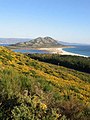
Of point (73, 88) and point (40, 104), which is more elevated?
point (40, 104)

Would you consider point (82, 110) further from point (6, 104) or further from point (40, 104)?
point (6, 104)

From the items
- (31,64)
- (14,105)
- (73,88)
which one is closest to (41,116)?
(14,105)

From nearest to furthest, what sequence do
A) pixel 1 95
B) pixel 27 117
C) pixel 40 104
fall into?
pixel 27 117, pixel 40 104, pixel 1 95

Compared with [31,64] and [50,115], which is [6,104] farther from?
[31,64]

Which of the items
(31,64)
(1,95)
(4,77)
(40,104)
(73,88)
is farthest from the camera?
(31,64)

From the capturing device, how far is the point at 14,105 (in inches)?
456

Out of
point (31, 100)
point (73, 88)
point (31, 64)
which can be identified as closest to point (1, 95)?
point (31, 100)

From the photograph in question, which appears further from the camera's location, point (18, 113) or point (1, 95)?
point (1, 95)

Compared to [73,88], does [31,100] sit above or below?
above

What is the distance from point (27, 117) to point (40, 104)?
3.25 ft

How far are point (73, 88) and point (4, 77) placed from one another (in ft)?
26.3

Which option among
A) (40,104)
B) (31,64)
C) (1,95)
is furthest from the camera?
(31,64)

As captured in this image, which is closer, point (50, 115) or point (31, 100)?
point (50, 115)

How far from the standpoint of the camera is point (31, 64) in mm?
31453
